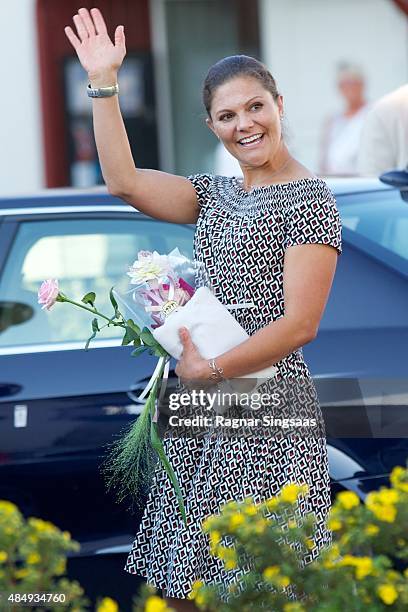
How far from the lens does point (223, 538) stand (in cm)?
260

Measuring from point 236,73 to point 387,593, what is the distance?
1.24 metres

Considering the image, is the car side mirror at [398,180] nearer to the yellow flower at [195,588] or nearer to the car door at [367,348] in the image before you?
the car door at [367,348]

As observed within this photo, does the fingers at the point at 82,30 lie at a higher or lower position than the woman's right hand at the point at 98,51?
higher

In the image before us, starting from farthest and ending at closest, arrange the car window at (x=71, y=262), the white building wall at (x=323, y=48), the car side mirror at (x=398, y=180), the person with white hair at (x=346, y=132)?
the white building wall at (x=323, y=48) < the person with white hair at (x=346, y=132) < the car side mirror at (x=398, y=180) < the car window at (x=71, y=262)

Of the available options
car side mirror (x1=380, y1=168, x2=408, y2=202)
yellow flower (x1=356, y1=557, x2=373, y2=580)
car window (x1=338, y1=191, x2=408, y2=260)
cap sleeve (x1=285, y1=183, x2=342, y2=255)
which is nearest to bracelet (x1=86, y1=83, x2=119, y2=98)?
cap sleeve (x1=285, y1=183, x2=342, y2=255)

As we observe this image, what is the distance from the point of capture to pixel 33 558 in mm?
2211

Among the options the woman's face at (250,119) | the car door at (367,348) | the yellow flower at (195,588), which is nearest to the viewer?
the yellow flower at (195,588)

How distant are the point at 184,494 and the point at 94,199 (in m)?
1.45

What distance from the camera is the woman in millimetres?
2756

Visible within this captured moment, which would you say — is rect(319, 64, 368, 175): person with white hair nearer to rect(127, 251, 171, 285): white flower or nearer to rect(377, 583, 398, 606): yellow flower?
rect(127, 251, 171, 285): white flower

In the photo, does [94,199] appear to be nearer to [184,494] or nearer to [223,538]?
[184,494]

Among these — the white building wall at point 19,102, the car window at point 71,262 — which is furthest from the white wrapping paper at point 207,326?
the white building wall at point 19,102

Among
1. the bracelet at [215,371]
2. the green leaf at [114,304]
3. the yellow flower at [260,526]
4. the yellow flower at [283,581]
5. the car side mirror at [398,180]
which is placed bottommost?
the yellow flower at [283,581]

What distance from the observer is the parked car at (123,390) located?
3.64 meters
